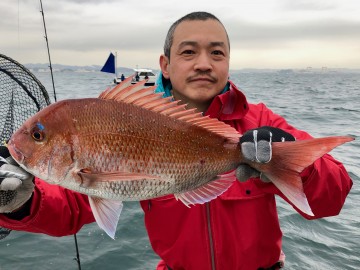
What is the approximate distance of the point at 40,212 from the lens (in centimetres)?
259

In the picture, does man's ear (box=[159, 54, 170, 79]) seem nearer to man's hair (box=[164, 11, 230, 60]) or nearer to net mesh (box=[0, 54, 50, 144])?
man's hair (box=[164, 11, 230, 60])

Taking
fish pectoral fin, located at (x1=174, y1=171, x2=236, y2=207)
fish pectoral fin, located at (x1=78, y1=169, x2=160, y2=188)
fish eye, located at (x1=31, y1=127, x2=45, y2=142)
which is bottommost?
fish pectoral fin, located at (x1=174, y1=171, x2=236, y2=207)

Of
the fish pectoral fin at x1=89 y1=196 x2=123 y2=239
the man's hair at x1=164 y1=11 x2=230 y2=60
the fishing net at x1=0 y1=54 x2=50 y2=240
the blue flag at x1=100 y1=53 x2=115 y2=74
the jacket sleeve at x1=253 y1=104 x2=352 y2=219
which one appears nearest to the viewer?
the fish pectoral fin at x1=89 y1=196 x2=123 y2=239

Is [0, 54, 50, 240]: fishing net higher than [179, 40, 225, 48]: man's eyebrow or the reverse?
the reverse

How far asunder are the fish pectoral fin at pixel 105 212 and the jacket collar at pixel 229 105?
1174 mm

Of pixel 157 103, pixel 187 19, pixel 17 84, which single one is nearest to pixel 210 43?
pixel 187 19

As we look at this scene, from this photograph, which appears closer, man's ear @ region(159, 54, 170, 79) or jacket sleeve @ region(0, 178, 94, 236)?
jacket sleeve @ region(0, 178, 94, 236)

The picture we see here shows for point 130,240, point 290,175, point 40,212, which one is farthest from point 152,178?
point 130,240

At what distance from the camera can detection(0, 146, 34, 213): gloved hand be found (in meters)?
2.12

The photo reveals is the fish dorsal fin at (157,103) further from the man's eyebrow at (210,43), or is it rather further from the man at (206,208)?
the man's eyebrow at (210,43)

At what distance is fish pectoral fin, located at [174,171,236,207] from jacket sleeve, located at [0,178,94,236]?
103 cm

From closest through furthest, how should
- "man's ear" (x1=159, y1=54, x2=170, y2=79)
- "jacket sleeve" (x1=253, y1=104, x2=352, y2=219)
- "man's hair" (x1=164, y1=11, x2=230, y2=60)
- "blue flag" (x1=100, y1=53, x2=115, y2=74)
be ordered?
"jacket sleeve" (x1=253, y1=104, x2=352, y2=219)
"man's hair" (x1=164, y1=11, x2=230, y2=60)
"man's ear" (x1=159, y1=54, x2=170, y2=79)
"blue flag" (x1=100, y1=53, x2=115, y2=74)

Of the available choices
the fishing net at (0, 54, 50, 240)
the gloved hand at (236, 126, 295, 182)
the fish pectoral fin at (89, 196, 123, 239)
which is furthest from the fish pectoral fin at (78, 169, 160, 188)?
the fishing net at (0, 54, 50, 240)

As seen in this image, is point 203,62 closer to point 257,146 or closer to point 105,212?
point 257,146
